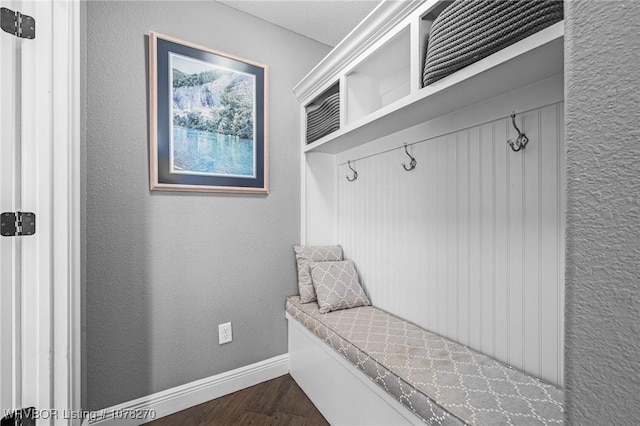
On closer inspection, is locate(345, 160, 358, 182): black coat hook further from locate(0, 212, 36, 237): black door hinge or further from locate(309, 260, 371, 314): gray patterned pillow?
locate(0, 212, 36, 237): black door hinge

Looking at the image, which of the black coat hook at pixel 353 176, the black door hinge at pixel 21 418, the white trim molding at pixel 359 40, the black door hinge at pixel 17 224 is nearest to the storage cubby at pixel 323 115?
the white trim molding at pixel 359 40

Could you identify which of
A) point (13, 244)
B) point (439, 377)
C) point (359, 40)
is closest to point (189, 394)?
point (13, 244)

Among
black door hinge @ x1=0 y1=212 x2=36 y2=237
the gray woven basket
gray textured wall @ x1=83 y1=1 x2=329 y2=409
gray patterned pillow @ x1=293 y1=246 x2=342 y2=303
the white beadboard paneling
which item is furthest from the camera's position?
gray patterned pillow @ x1=293 y1=246 x2=342 y2=303

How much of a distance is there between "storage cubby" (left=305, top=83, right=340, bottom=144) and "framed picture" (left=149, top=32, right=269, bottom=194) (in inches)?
12.9

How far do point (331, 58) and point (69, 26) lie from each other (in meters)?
1.23

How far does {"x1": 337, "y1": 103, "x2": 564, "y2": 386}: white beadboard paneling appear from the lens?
42.2 inches

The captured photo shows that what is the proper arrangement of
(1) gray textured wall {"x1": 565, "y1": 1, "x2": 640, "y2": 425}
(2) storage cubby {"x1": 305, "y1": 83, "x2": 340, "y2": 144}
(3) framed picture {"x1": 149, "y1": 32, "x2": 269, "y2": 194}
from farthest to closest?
(2) storage cubby {"x1": 305, "y1": 83, "x2": 340, "y2": 144} < (3) framed picture {"x1": 149, "y1": 32, "x2": 269, "y2": 194} < (1) gray textured wall {"x1": 565, "y1": 1, "x2": 640, "y2": 425}

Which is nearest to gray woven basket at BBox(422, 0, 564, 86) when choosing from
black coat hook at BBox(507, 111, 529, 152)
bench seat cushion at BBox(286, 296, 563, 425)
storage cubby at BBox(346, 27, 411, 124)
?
black coat hook at BBox(507, 111, 529, 152)

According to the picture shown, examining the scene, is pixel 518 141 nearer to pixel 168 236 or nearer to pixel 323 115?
pixel 323 115

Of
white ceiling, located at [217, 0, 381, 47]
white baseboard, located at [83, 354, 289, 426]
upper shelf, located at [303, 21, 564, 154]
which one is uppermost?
white ceiling, located at [217, 0, 381, 47]

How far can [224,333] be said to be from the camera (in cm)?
187

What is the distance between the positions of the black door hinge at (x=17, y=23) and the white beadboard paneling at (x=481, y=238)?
→ 1639mm

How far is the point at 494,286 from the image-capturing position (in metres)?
1.24

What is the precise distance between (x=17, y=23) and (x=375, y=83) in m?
1.58
